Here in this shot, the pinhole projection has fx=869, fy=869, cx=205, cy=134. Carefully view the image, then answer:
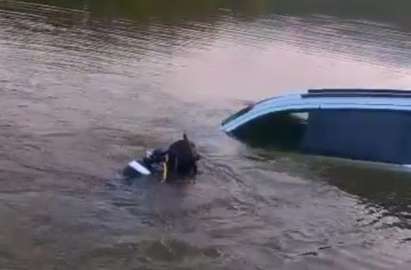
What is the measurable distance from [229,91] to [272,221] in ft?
23.1

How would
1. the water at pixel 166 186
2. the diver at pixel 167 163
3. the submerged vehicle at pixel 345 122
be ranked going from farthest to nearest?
the submerged vehicle at pixel 345 122 → the diver at pixel 167 163 → the water at pixel 166 186

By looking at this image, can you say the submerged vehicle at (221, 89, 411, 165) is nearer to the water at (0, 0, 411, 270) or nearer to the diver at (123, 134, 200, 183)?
the water at (0, 0, 411, 270)

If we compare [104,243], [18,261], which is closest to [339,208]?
[104,243]

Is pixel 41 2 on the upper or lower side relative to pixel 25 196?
upper

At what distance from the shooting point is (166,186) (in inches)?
438

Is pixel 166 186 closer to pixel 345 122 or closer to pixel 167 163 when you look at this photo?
pixel 167 163

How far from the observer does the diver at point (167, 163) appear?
36.7 ft

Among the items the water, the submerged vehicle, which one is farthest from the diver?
the submerged vehicle

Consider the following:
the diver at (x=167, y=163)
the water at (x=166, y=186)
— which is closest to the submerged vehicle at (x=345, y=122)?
the water at (x=166, y=186)

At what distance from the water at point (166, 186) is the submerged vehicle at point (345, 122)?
213 millimetres

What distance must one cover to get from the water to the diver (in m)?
0.19

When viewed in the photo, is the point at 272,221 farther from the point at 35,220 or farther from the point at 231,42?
the point at 231,42

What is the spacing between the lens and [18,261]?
8625 mm

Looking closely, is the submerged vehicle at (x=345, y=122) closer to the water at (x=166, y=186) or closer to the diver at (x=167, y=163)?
the water at (x=166, y=186)
